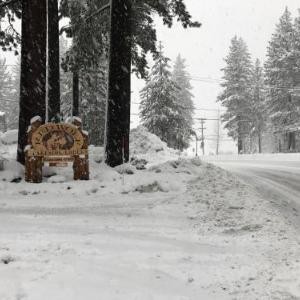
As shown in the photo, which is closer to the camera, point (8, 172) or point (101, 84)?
point (8, 172)

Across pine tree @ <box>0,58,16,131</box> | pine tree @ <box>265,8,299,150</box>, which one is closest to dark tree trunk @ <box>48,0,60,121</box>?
pine tree @ <box>265,8,299,150</box>

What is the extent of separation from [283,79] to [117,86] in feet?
120

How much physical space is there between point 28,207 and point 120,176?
8.29 ft

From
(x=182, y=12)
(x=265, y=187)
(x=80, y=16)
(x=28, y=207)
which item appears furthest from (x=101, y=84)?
(x=28, y=207)

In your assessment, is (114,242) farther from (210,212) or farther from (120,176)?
(120,176)

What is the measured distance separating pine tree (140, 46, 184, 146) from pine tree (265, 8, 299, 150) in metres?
11.2

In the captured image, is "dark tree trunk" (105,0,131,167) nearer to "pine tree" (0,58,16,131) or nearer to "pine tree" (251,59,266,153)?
"pine tree" (251,59,266,153)

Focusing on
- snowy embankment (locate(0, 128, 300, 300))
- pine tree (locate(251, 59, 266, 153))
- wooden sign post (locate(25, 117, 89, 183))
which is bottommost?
snowy embankment (locate(0, 128, 300, 300))

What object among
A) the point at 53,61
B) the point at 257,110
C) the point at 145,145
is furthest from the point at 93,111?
the point at 257,110

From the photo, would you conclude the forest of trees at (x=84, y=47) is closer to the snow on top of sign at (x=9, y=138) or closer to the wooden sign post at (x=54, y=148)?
the wooden sign post at (x=54, y=148)

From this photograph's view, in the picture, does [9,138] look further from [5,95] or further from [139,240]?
[5,95]

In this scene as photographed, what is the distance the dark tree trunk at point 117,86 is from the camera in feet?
36.2

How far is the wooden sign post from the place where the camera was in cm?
922

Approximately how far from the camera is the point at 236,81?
162ft
